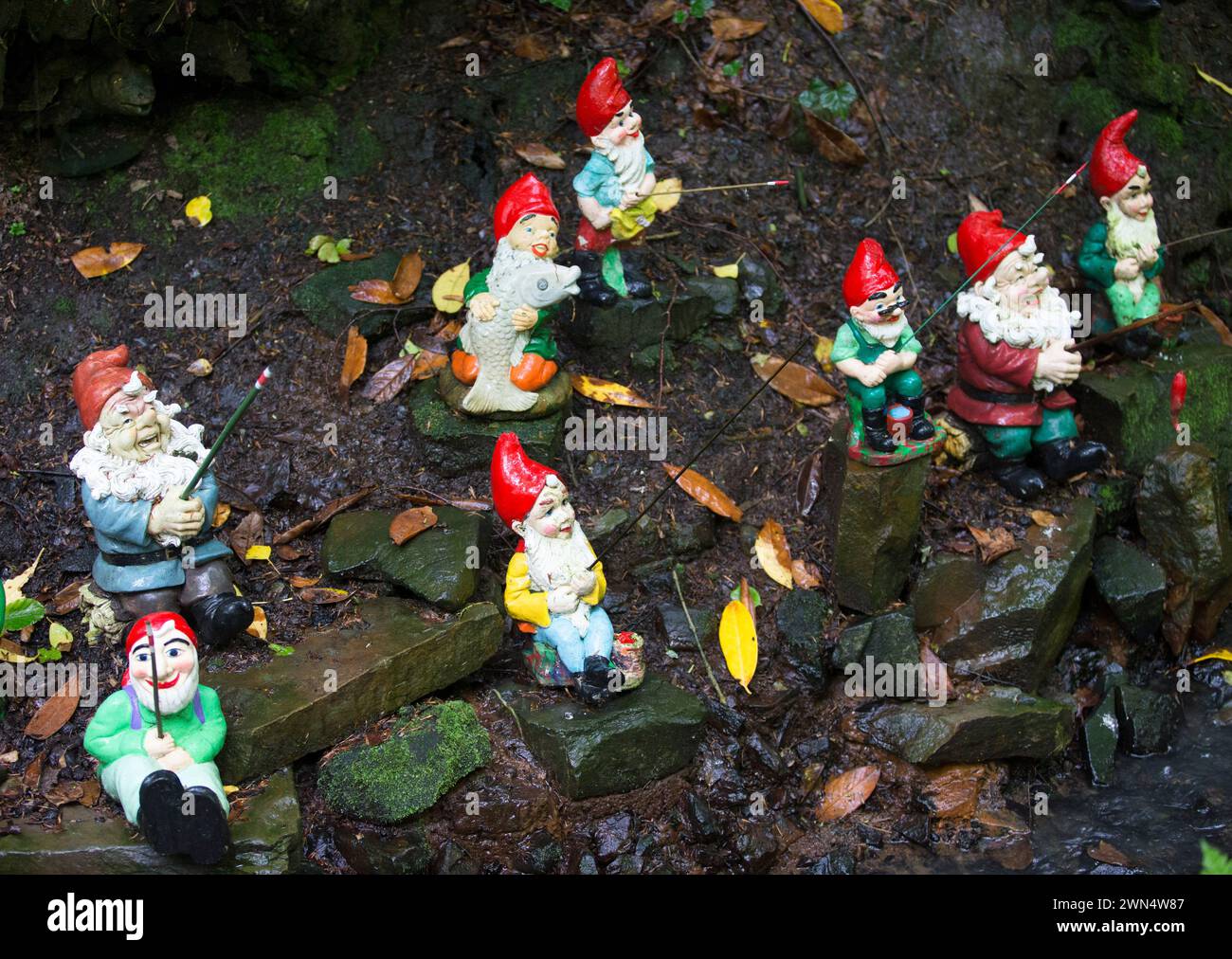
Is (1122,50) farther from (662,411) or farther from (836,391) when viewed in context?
(662,411)

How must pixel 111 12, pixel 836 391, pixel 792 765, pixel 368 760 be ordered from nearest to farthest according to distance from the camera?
pixel 368 760
pixel 792 765
pixel 111 12
pixel 836 391

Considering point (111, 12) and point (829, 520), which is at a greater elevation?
point (111, 12)

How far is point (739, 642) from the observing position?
20.3 feet

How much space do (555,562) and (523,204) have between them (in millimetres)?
1629

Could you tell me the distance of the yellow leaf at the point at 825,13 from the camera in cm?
836

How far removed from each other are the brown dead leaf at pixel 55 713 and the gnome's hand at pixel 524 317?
2.33 meters

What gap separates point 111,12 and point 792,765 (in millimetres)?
4612

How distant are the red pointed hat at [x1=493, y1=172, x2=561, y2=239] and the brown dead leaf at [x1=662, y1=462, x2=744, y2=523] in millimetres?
1355

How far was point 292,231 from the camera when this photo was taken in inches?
287

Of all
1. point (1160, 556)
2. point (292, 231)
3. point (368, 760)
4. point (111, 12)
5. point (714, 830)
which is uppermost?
point (111, 12)

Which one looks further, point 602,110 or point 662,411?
point 662,411

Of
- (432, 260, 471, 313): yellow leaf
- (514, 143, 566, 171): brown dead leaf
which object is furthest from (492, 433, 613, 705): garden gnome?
(514, 143, 566, 171): brown dead leaf

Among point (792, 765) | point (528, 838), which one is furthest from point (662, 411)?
point (528, 838)

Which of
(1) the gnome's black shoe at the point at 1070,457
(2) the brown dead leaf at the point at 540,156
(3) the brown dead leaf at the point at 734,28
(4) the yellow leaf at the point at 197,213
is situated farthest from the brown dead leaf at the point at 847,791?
(3) the brown dead leaf at the point at 734,28
